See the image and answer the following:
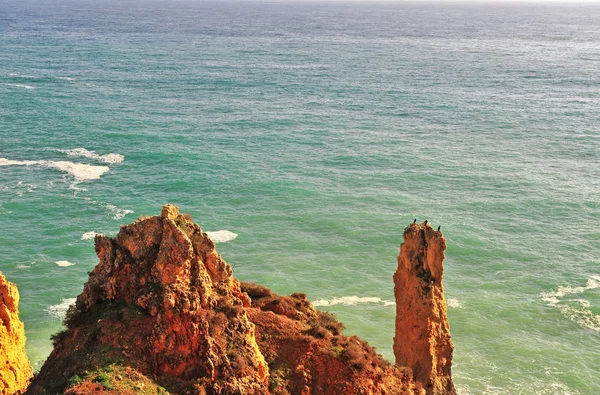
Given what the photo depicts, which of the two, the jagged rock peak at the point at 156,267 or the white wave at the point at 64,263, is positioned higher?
the jagged rock peak at the point at 156,267

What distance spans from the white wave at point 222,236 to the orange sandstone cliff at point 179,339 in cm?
4176

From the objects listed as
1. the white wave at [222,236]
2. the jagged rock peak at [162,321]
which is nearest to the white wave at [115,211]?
the white wave at [222,236]

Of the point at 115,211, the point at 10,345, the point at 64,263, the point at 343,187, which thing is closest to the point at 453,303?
the point at 343,187

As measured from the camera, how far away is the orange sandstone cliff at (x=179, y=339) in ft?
103

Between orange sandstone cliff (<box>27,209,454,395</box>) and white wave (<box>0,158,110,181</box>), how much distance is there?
219ft

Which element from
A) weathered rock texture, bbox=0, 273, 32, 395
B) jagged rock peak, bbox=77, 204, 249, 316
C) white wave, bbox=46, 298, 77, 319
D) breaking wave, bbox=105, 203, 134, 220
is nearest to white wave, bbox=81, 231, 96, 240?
breaking wave, bbox=105, 203, 134, 220

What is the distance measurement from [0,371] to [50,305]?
1153 inches

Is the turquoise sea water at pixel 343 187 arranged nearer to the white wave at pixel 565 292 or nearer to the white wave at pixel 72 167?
the white wave at pixel 565 292

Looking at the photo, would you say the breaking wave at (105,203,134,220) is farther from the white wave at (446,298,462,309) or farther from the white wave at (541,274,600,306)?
the white wave at (541,274,600,306)

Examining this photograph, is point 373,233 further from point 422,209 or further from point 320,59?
point 320,59

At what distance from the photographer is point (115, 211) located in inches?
3381

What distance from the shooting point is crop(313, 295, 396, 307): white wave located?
217 ft

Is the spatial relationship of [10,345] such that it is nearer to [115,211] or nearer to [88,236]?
[88,236]

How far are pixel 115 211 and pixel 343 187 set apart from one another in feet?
96.8
